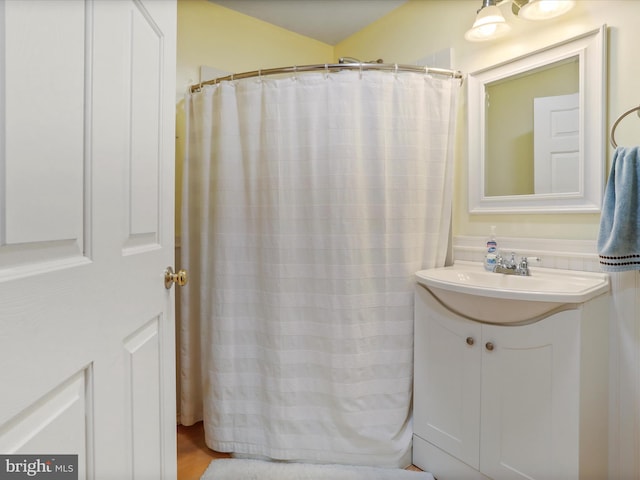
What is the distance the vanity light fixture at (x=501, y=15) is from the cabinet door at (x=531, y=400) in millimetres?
1191

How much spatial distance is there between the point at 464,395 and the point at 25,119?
5.23 feet

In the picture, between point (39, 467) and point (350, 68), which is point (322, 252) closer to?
point (350, 68)

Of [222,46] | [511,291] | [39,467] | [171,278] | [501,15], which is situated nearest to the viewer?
[39,467]

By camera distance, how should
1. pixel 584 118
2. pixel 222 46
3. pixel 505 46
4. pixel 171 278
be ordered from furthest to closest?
pixel 222 46 → pixel 505 46 → pixel 584 118 → pixel 171 278

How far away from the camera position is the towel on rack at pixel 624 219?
3.99ft

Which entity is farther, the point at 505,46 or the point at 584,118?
the point at 505,46

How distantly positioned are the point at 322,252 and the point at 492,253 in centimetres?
78

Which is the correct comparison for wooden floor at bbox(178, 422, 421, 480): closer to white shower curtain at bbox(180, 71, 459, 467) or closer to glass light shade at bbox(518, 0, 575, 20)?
white shower curtain at bbox(180, 71, 459, 467)

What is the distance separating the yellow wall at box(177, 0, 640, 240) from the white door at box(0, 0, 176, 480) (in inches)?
50.1

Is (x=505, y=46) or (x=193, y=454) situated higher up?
(x=505, y=46)

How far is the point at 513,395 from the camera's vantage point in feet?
4.35

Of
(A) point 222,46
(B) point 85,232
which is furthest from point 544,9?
(B) point 85,232

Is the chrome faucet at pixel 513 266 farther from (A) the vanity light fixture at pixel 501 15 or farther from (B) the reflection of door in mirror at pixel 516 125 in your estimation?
(A) the vanity light fixture at pixel 501 15

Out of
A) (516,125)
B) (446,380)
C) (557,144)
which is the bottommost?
(446,380)
